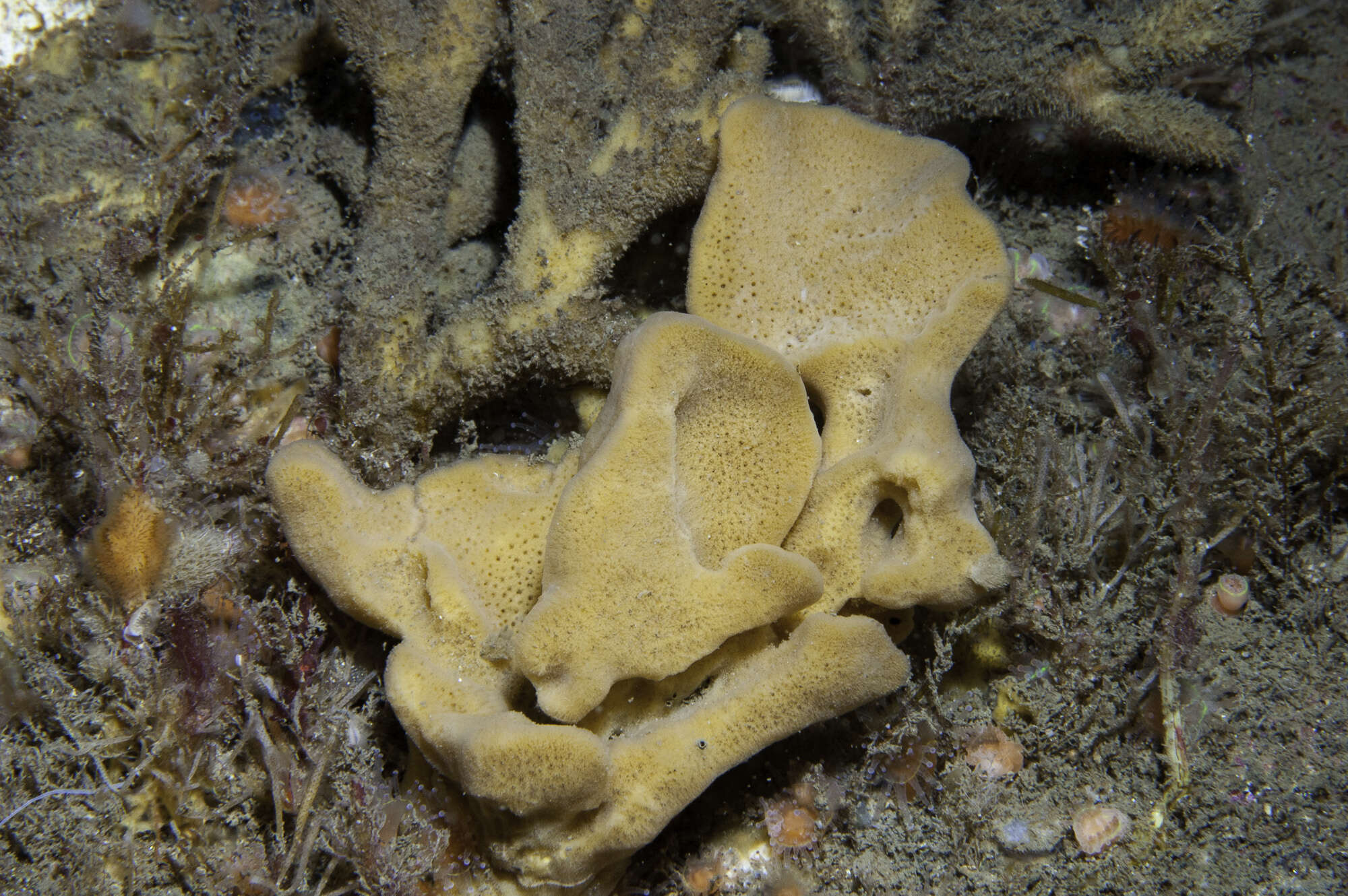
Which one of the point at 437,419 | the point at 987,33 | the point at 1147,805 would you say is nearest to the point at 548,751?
the point at 437,419

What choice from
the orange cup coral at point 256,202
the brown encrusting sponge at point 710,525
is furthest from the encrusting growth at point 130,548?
the orange cup coral at point 256,202

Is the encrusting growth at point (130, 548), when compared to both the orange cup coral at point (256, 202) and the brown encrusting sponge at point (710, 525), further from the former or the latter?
the orange cup coral at point (256, 202)

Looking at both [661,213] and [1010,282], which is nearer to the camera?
[1010,282]

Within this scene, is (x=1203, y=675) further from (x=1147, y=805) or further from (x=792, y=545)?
(x=792, y=545)

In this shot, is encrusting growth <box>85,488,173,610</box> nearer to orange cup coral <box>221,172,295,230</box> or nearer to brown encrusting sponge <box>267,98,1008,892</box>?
brown encrusting sponge <box>267,98,1008,892</box>

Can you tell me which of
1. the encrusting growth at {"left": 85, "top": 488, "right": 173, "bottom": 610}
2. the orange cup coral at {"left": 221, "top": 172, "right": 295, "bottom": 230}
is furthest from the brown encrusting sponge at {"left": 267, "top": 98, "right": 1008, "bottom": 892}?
the orange cup coral at {"left": 221, "top": 172, "right": 295, "bottom": 230}

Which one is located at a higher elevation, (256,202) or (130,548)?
(256,202)

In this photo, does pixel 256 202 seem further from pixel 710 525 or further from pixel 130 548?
pixel 710 525

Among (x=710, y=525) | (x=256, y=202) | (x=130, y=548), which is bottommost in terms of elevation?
(x=710, y=525)

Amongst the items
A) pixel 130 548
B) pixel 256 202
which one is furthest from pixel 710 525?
pixel 256 202
